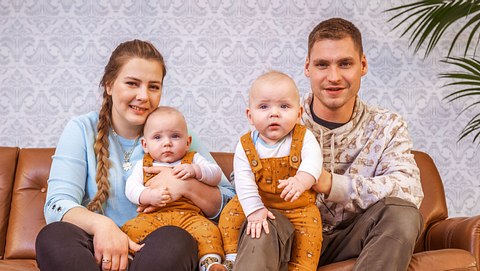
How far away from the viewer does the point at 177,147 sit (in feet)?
7.34

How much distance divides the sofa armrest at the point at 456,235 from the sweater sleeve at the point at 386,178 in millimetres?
225

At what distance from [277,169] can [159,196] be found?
1.31ft

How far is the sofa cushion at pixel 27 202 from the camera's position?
259 cm

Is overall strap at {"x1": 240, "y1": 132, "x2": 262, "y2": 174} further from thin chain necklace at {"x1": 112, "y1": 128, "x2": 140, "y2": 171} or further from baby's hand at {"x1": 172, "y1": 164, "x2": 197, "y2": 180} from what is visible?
thin chain necklace at {"x1": 112, "y1": 128, "x2": 140, "y2": 171}

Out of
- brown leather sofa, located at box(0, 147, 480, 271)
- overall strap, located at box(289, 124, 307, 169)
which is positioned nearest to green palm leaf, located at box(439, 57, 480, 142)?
brown leather sofa, located at box(0, 147, 480, 271)

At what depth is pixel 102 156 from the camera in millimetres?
2283

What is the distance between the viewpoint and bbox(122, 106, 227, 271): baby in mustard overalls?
2.04 meters

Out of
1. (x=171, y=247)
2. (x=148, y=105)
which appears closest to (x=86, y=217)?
(x=171, y=247)

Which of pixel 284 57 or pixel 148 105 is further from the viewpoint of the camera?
pixel 284 57

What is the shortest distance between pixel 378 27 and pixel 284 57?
0.54 meters

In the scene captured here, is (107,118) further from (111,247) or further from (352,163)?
(352,163)

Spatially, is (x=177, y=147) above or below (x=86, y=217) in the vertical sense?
above

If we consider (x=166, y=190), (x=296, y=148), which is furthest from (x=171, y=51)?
(x=296, y=148)

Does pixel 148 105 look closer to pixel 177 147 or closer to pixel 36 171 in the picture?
pixel 177 147
